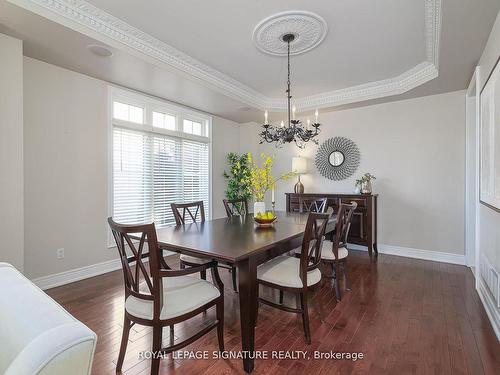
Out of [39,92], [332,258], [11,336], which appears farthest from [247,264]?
[39,92]

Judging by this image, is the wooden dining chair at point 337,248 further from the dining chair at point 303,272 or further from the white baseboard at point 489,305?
the white baseboard at point 489,305

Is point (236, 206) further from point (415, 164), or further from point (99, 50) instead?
point (415, 164)

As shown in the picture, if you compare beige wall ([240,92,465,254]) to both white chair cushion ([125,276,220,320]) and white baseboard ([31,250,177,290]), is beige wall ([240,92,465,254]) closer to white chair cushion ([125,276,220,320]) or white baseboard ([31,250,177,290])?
white chair cushion ([125,276,220,320])

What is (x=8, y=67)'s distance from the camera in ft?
8.07

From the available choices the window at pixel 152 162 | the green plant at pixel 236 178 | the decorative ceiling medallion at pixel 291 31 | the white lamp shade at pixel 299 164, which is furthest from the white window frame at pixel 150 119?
the decorative ceiling medallion at pixel 291 31

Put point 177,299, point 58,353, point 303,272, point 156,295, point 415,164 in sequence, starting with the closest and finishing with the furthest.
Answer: point 58,353, point 156,295, point 177,299, point 303,272, point 415,164

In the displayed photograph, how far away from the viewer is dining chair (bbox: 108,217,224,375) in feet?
4.99

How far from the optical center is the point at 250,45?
3033 millimetres

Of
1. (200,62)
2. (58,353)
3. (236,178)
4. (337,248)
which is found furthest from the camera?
(236,178)

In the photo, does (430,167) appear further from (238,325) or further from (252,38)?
(238,325)

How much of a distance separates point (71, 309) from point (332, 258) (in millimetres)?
2578

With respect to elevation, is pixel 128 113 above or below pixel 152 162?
above

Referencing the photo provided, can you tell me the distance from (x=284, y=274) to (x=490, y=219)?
6.52 feet

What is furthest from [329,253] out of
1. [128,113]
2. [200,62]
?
[128,113]
